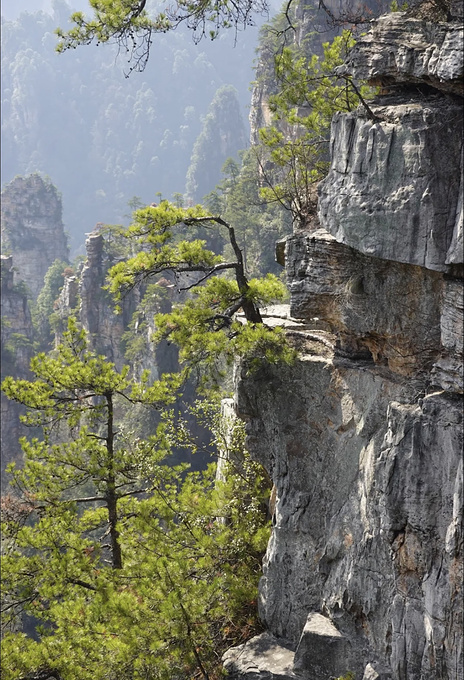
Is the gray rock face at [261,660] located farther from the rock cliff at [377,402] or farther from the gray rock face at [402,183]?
the gray rock face at [402,183]

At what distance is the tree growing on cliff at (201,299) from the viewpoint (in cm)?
873

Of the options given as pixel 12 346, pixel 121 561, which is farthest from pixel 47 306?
pixel 121 561

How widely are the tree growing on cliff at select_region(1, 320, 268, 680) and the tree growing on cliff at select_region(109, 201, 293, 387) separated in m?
1.18

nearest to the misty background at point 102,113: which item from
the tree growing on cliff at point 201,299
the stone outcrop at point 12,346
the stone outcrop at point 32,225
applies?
the stone outcrop at point 32,225

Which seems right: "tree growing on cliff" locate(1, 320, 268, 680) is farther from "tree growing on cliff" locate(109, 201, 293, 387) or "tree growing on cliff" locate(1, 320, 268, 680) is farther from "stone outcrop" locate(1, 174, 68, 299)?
"stone outcrop" locate(1, 174, 68, 299)

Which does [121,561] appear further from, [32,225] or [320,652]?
[32,225]

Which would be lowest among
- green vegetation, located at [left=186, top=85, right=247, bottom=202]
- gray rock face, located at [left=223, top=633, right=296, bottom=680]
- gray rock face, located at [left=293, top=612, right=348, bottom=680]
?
gray rock face, located at [left=223, top=633, right=296, bottom=680]

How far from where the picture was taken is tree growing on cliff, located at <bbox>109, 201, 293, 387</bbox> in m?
8.73

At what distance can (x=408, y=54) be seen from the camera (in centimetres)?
650

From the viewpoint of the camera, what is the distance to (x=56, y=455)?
965cm

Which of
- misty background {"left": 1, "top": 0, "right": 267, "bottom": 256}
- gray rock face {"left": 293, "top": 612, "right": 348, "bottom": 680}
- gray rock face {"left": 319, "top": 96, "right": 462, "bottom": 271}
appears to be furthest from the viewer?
misty background {"left": 1, "top": 0, "right": 267, "bottom": 256}

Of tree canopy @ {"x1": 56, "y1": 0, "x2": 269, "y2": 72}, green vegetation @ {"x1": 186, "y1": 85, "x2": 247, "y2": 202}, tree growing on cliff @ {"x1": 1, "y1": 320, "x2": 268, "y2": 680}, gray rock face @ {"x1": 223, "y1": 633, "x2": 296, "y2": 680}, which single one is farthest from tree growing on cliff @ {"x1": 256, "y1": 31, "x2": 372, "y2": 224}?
green vegetation @ {"x1": 186, "y1": 85, "x2": 247, "y2": 202}

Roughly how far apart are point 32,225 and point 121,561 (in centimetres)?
6632

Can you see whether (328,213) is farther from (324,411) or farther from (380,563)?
(380,563)
